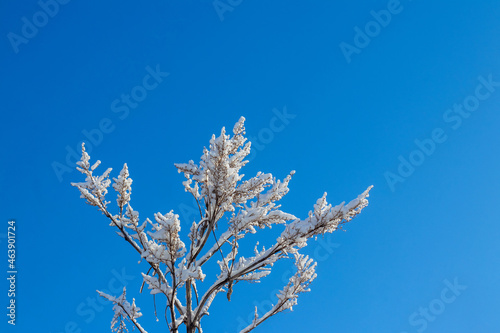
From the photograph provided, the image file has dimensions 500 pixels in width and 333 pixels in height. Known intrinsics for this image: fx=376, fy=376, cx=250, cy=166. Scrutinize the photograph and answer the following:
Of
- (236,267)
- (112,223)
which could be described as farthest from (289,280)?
(112,223)

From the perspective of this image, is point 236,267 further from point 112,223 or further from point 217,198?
point 112,223

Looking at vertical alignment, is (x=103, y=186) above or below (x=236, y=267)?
above

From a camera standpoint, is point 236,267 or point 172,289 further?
point 236,267

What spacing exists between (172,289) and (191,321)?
2.85ft

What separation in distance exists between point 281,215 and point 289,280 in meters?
1.67

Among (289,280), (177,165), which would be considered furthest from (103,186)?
(289,280)

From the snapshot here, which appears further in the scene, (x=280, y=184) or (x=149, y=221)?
(x=280, y=184)

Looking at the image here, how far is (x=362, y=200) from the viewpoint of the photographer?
5277mm

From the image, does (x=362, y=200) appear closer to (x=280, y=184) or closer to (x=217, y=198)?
(x=280, y=184)

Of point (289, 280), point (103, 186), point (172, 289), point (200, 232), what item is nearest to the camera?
point (172, 289)

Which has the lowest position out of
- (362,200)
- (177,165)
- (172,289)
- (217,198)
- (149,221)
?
(362,200)

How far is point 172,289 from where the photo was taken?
5.27m

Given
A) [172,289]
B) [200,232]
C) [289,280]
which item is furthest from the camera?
[289,280]

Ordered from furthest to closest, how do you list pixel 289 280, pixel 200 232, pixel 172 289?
1. pixel 289 280
2. pixel 200 232
3. pixel 172 289
